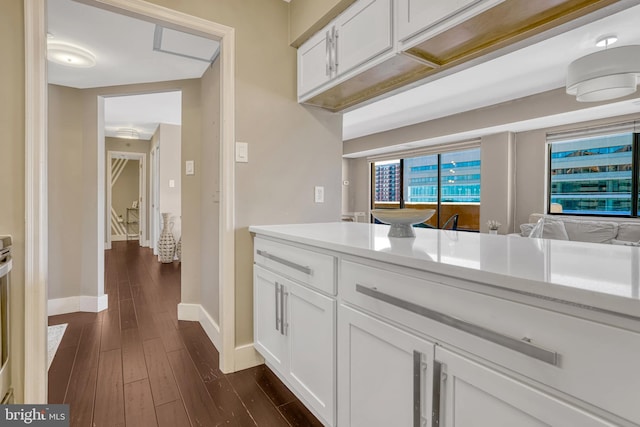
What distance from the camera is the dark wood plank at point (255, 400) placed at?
4.82ft

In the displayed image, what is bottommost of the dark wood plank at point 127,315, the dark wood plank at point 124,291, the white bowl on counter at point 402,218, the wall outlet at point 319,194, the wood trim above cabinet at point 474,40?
the dark wood plank at point 127,315

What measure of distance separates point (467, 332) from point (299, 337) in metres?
0.87

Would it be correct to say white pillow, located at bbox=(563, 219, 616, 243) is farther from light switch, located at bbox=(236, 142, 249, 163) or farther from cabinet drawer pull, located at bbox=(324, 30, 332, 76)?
light switch, located at bbox=(236, 142, 249, 163)

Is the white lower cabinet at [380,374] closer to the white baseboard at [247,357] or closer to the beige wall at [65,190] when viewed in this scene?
the white baseboard at [247,357]

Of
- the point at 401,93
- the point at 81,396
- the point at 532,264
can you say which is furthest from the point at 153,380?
the point at 401,93

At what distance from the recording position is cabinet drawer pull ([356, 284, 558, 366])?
24.6 inches

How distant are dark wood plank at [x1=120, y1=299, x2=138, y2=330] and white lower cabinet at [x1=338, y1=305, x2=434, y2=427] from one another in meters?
2.17

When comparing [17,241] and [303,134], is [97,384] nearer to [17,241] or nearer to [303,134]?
[17,241]

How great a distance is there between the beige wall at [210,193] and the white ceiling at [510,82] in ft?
6.46

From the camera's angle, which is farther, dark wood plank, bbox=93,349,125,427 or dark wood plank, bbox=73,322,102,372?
dark wood plank, bbox=73,322,102,372

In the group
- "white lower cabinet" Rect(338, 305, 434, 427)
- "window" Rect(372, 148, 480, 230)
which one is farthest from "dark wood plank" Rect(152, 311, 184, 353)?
"window" Rect(372, 148, 480, 230)

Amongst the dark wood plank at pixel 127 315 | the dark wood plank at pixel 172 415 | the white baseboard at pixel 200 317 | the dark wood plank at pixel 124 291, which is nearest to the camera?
the dark wood plank at pixel 172 415

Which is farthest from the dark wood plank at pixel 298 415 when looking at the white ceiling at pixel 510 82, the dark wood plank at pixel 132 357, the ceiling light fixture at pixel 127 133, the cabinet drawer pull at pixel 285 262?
the ceiling light fixture at pixel 127 133

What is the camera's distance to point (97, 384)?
1.76m
